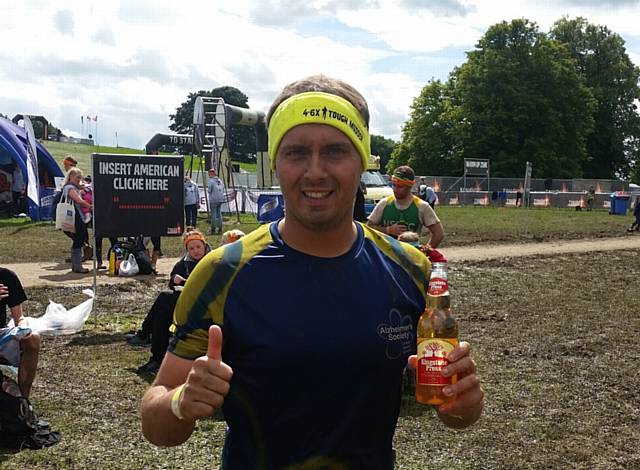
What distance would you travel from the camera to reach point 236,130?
93500mm

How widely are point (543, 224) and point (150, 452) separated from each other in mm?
24868

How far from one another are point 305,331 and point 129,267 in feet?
40.6

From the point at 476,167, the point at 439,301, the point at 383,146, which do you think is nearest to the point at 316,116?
the point at 439,301

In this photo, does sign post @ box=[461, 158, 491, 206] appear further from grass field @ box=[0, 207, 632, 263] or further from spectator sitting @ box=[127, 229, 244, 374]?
spectator sitting @ box=[127, 229, 244, 374]

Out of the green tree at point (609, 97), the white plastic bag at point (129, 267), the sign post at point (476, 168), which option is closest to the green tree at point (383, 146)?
the green tree at point (609, 97)

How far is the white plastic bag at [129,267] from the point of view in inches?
541

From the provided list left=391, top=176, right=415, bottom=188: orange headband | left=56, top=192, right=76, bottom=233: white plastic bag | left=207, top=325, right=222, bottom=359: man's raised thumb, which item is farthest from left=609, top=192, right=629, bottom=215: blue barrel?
left=207, top=325, right=222, bottom=359: man's raised thumb

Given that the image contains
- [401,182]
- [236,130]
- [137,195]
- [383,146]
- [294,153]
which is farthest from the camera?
[383,146]

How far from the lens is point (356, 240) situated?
7.13ft

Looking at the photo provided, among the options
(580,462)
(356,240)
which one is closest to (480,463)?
(580,462)

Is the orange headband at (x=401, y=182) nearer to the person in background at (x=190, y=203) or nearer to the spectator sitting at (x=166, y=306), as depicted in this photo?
the spectator sitting at (x=166, y=306)

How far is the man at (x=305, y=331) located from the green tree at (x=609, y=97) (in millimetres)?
65537

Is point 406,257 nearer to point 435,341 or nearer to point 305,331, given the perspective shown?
point 435,341

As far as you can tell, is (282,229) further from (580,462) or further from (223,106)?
(223,106)
